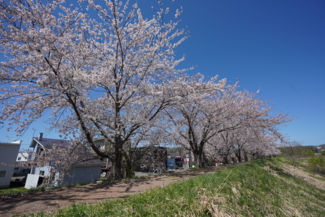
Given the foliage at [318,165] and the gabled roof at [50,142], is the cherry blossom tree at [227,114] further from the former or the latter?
the foliage at [318,165]

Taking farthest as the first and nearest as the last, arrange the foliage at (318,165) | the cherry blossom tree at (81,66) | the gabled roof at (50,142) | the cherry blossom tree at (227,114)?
1. the foliage at (318,165)
2. the cherry blossom tree at (227,114)
3. the gabled roof at (50,142)
4. the cherry blossom tree at (81,66)

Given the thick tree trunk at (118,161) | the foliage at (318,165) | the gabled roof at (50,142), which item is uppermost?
the gabled roof at (50,142)

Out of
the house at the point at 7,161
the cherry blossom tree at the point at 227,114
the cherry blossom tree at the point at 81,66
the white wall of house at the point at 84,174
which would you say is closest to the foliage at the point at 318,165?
the cherry blossom tree at the point at 227,114

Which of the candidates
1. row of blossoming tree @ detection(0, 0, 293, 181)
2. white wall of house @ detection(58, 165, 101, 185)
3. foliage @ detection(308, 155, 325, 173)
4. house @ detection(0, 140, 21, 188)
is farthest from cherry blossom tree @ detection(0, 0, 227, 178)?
foliage @ detection(308, 155, 325, 173)

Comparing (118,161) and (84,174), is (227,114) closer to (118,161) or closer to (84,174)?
(118,161)

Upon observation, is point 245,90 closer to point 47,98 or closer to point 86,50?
point 86,50

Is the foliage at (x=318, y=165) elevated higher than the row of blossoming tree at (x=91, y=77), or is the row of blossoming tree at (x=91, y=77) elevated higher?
the row of blossoming tree at (x=91, y=77)

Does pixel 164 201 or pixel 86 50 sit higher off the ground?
pixel 86 50

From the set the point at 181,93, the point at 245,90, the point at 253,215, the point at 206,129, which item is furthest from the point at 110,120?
the point at 245,90

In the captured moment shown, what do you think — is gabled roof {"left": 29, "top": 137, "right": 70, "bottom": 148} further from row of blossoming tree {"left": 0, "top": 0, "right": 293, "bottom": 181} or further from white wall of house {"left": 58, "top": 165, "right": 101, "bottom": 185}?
white wall of house {"left": 58, "top": 165, "right": 101, "bottom": 185}

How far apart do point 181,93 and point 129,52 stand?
3.84 m

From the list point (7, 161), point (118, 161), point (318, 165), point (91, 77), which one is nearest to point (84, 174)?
point (7, 161)

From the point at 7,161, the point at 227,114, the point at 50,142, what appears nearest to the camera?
the point at 227,114

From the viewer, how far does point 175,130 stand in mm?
13469
